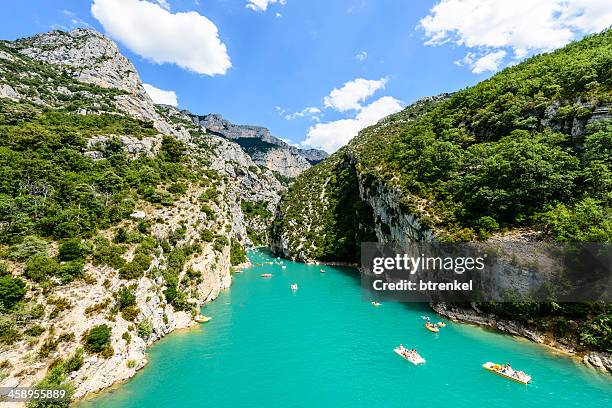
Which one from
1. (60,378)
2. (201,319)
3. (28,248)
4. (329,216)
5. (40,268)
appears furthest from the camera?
(329,216)

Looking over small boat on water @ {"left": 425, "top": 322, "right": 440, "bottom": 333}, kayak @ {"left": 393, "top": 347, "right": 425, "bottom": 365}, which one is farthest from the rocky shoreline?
kayak @ {"left": 393, "top": 347, "right": 425, "bottom": 365}

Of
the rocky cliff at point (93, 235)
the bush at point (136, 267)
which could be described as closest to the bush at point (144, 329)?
the rocky cliff at point (93, 235)

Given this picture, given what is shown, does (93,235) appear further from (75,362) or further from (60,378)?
(60,378)

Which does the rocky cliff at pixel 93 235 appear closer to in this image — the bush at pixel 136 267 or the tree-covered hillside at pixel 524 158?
the bush at pixel 136 267

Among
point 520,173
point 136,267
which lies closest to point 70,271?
point 136,267

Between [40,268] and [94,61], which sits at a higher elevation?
[94,61]

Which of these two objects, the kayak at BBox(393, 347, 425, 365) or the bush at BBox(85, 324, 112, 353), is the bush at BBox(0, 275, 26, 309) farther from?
the kayak at BBox(393, 347, 425, 365)

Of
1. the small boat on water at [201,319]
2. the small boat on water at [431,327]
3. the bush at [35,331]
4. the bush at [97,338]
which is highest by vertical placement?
the bush at [35,331]
